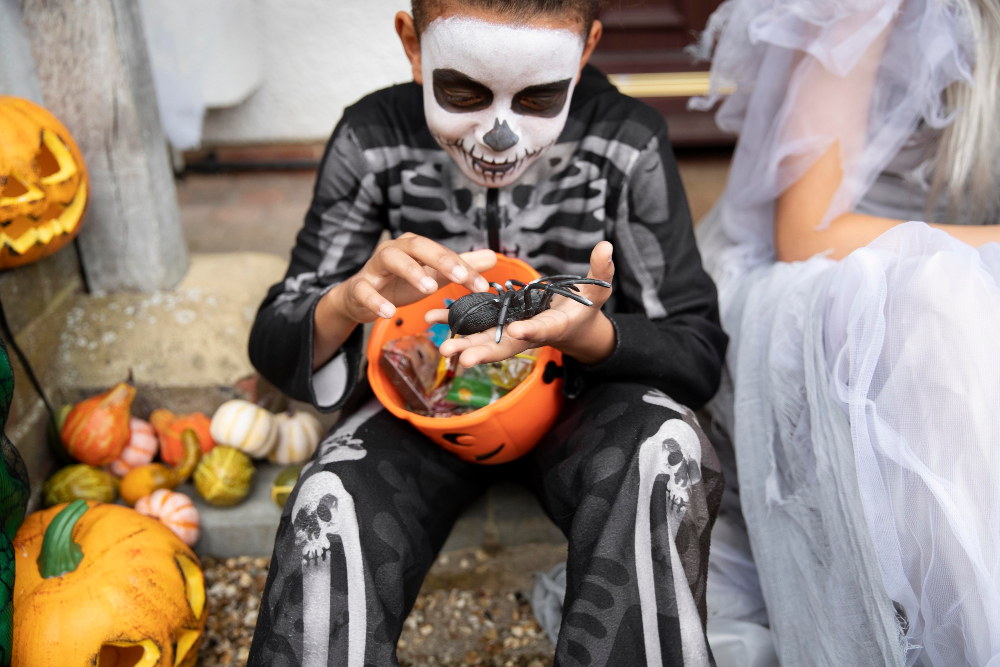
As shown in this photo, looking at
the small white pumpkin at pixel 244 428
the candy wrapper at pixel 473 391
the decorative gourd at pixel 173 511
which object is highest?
the candy wrapper at pixel 473 391

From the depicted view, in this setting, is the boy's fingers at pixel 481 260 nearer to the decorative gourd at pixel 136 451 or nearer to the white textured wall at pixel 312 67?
the decorative gourd at pixel 136 451

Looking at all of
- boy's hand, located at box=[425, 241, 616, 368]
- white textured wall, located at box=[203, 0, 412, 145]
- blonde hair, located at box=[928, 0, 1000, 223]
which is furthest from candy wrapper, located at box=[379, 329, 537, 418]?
white textured wall, located at box=[203, 0, 412, 145]

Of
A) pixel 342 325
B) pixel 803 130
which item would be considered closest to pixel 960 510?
pixel 803 130

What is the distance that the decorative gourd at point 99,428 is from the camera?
1.46 m

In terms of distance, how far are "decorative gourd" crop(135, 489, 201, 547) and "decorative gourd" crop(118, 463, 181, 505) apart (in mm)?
24

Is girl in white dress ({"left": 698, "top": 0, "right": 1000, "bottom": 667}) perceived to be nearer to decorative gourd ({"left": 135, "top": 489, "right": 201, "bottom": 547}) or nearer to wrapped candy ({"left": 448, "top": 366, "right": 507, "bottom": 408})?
wrapped candy ({"left": 448, "top": 366, "right": 507, "bottom": 408})

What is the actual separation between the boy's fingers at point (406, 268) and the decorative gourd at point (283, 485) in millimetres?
647

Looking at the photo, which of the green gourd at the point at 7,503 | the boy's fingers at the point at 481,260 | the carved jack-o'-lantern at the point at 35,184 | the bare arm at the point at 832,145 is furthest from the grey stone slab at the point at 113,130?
the bare arm at the point at 832,145

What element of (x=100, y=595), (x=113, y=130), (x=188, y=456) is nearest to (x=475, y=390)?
(x=100, y=595)

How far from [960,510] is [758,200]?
0.72m

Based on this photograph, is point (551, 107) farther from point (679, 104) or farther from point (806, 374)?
point (679, 104)

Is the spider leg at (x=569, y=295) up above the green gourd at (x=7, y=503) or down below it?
above

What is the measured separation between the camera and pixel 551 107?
1.07 m

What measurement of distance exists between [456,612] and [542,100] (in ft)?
3.22
